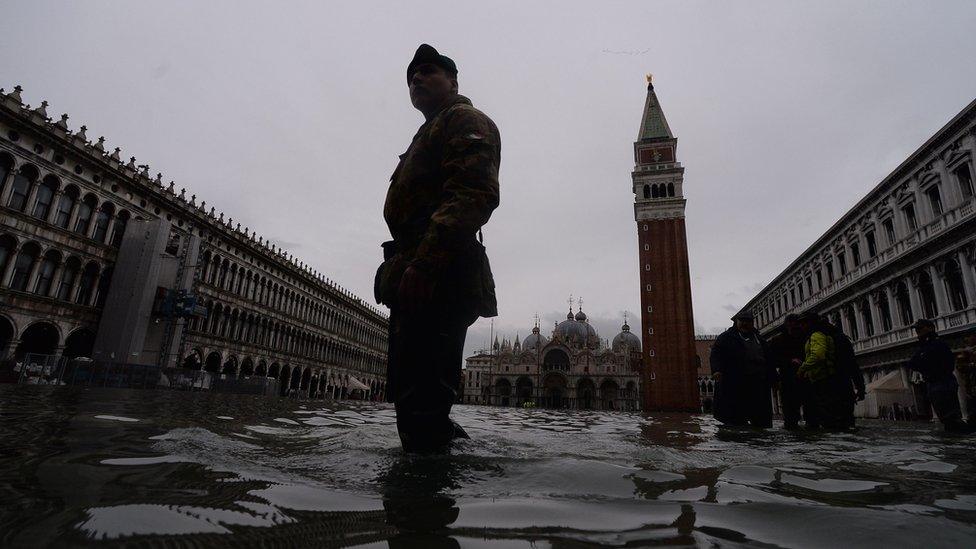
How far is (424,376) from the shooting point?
286 centimetres

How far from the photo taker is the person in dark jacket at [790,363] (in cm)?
702

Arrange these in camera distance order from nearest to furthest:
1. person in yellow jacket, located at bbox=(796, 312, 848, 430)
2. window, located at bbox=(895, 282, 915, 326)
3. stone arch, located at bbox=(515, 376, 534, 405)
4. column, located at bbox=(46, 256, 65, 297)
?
person in yellow jacket, located at bbox=(796, 312, 848, 430) → column, located at bbox=(46, 256, 65, 297) → window, located at bbox=(895, 282, 915, 326) → stone arch, located at bbox=(515, 376, 534, 405)

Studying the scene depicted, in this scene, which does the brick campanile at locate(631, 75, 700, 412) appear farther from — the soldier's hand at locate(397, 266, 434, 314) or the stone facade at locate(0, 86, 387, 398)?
the soldier's hand at locate(397, 266, 434, 314)

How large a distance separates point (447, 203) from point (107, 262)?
29.3 meters

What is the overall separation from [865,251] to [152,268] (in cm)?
3859

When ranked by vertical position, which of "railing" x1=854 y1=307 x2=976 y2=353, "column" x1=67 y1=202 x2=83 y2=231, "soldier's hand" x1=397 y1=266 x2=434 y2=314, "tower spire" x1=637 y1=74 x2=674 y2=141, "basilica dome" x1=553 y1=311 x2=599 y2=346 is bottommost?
"soldier's hand" x1=397 y1=266 x2=434 y2=314

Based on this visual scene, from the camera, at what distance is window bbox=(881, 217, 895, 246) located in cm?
2447

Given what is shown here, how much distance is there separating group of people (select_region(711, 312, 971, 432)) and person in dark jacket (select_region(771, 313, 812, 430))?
19 millimetres

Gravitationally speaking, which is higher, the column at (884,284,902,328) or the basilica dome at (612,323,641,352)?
the basilica dome at (612,323,641,352)

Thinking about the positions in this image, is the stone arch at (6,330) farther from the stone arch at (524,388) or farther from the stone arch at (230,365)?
the stone arch at (524,388)

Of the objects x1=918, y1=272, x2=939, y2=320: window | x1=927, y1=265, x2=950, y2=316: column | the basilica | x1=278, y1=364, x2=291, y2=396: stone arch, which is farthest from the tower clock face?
x1=278, y1=364, x2=291, y2=396: stone arch

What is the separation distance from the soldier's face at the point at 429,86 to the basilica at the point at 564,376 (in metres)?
71.6

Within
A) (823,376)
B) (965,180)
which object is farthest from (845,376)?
(965,180)

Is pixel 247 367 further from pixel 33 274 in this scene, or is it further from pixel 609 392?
pixel 609 392
